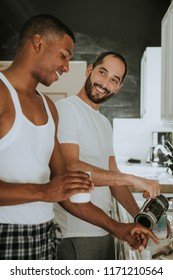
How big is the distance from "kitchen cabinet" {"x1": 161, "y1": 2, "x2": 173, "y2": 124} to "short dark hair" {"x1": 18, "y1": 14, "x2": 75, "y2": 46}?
12.1 inches

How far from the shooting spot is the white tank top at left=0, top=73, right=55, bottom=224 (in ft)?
2.84

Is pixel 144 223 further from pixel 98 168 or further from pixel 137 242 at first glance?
pixel 98 168

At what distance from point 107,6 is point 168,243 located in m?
0.70

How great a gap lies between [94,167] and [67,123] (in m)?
0.14

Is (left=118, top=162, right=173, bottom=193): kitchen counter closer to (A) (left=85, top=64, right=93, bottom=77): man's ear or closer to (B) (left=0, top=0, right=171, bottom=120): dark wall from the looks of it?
(B) (left=0, top=0, right=171, bottom=120): dark wall

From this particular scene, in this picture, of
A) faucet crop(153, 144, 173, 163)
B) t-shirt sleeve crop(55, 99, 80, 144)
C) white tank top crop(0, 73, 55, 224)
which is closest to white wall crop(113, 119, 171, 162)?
faucet crop(153, 144, 173, 163)

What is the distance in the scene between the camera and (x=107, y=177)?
1.04 meters

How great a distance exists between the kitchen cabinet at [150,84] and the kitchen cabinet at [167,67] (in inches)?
0.7

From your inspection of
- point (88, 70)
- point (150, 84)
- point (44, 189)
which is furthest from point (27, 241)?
point (150, 84)

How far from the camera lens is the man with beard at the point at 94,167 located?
1.00 metres

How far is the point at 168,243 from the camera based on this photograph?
1.00m

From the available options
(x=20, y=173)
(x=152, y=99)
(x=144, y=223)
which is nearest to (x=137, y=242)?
(x=144, y=223)

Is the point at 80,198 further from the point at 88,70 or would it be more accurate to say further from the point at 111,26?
the point at 111,26

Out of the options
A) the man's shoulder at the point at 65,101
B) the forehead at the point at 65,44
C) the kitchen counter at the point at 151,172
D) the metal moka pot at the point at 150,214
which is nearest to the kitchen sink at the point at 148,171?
the kitchen counter at the point at 151,172
